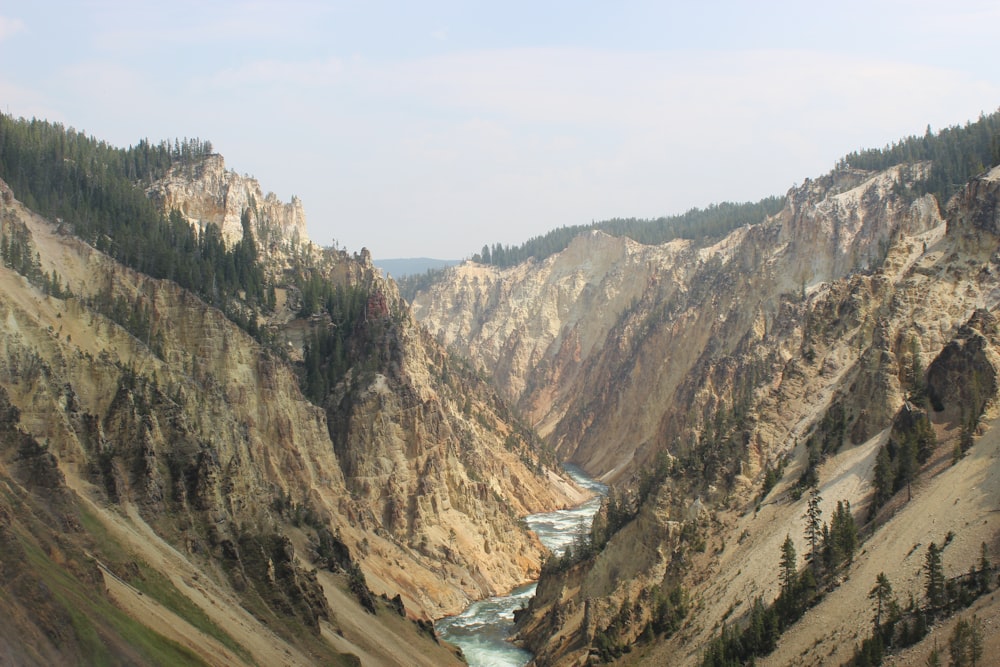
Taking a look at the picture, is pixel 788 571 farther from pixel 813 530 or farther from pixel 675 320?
pixel 675 320

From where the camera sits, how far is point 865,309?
73.1 metres

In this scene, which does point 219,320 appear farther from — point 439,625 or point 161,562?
point 161,562

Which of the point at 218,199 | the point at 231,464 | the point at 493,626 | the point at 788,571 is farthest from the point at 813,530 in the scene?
the point at 218,199

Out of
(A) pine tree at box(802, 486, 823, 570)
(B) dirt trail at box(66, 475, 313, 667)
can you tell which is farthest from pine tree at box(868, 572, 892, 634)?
(B) dirt trail at box(66, 475, 313, 667)

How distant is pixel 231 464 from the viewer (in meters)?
59.3

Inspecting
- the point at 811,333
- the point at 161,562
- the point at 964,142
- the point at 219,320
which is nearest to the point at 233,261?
the point at 219,320

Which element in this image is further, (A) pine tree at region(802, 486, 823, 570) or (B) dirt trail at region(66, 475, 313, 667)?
(A) pine tree at region(802, 486, 823, 570)

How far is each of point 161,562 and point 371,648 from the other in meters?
13.1

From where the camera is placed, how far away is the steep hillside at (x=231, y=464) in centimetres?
3903

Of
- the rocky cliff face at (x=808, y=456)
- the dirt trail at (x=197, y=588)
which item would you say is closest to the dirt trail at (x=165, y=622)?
the dirt trail at (x=197, y=588)

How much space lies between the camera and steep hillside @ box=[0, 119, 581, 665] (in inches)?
1537

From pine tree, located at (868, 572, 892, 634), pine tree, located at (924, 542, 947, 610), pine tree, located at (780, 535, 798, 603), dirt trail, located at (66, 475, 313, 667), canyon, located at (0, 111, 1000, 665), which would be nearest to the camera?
pine tree, located at (924, 542, 947, 610)

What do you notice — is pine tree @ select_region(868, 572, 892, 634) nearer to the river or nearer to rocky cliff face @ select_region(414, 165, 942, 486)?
the river

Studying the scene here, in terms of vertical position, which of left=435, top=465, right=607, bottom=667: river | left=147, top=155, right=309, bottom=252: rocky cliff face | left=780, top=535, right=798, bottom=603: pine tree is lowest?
left=435, top=465, right=607, bottom=667: river
